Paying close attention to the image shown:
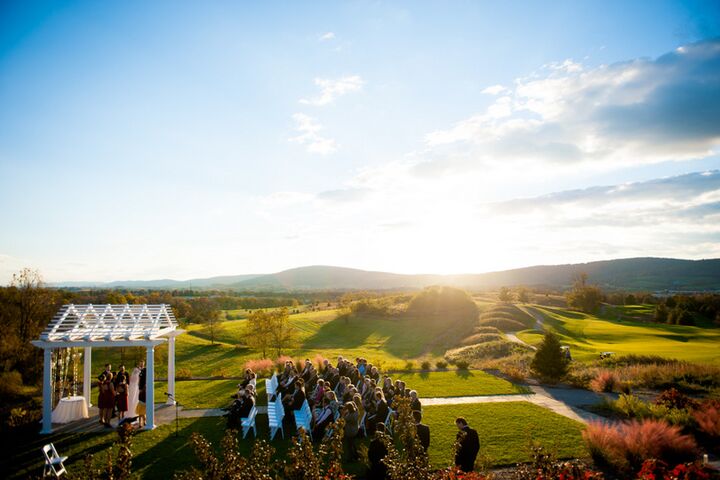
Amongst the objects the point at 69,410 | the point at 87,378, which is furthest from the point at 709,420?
the point at 87,378

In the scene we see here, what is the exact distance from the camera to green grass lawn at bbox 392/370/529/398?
58.4 feet

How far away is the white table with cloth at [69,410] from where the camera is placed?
45.3 feet

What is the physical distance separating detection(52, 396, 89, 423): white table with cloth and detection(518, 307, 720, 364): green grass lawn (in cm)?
2631

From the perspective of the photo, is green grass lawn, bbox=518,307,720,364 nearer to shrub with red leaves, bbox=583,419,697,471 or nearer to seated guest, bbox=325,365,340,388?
shrub with red leaves, bbox=583,419,697,471

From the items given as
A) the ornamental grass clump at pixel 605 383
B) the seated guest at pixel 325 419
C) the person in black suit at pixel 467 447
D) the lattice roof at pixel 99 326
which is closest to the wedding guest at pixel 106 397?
the lattice roof at pixel 99 326

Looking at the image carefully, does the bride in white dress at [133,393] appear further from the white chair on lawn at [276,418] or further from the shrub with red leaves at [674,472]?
the shrub with red leaves at [674,472]

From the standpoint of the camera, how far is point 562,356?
1997cm

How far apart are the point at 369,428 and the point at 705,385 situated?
15.6 meters

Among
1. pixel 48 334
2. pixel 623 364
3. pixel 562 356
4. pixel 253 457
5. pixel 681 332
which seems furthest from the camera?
pixel 681 332

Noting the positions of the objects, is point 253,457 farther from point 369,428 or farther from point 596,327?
point 596,327

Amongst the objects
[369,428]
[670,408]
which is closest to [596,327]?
[670,408]

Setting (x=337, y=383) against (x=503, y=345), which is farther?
(x=503, y=345)

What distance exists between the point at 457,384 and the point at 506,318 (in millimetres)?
29439

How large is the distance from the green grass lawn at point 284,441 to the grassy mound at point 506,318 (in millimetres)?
30161
